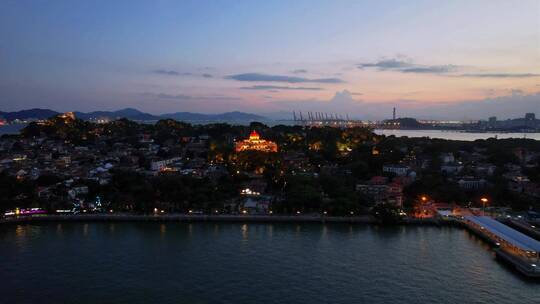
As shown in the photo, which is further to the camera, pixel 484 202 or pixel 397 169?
pixel 397 169

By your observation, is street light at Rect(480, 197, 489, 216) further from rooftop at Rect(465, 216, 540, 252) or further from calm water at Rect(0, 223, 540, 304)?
calm water at Rect(0, 223, 540, 304)

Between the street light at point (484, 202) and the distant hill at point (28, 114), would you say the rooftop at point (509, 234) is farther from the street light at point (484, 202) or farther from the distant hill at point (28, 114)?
the distant hill at point (28, 114)

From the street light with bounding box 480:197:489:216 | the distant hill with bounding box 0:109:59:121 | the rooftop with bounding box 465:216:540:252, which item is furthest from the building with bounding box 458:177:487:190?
the distant hill with bounding box 0:109:59:121

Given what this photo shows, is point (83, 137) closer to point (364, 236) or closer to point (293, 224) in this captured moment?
point (293, 224)

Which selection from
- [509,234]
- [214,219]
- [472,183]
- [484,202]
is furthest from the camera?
[472,183]

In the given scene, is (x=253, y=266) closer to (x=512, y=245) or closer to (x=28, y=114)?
(x=512, y=245)

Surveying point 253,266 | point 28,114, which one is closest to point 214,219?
point 253,266

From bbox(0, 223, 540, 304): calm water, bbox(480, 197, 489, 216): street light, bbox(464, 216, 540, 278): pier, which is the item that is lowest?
bbox(0, 223, 540, 304): calm water
